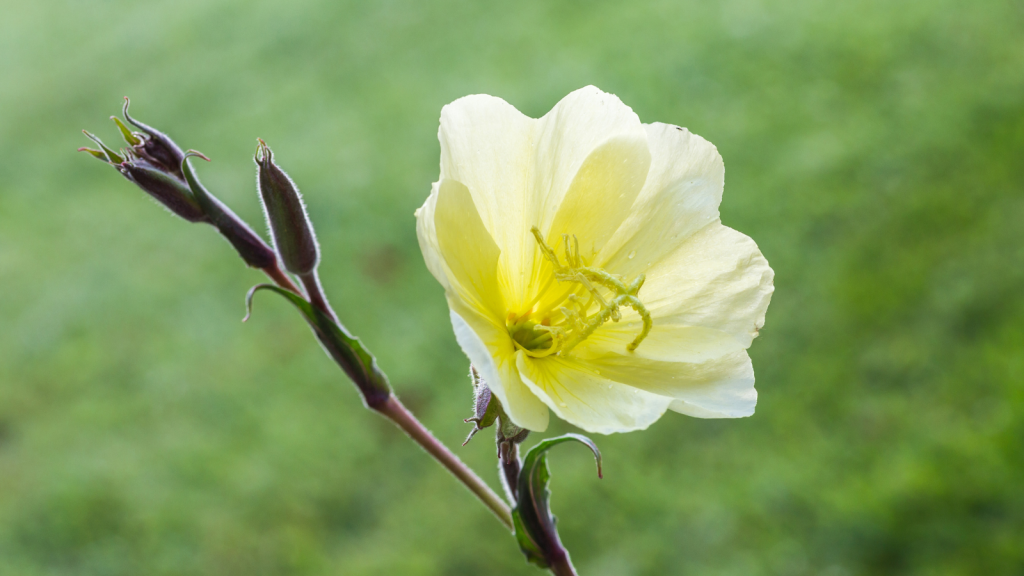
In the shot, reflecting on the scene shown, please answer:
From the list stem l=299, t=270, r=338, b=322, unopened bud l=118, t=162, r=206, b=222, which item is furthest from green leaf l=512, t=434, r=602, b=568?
unopened bud l=118, t=162, r=206, b=222

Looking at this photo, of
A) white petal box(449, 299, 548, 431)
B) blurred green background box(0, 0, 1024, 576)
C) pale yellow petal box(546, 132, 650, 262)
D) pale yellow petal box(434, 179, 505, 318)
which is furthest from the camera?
blurred green background box(0, 0, 1024, 576)

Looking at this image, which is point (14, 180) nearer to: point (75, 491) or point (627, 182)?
point (75, 491)

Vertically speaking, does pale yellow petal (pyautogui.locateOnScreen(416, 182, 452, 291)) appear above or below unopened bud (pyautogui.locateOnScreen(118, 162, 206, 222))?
below

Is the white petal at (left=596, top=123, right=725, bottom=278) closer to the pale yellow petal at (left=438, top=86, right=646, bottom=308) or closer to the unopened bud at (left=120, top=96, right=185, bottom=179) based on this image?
the pale yellow petal at (left=438, top=86, right=646, bottom=308)

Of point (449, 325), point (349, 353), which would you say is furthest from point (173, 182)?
point (449, 325)

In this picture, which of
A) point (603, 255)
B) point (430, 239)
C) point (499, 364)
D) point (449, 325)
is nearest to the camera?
point (430, 239)

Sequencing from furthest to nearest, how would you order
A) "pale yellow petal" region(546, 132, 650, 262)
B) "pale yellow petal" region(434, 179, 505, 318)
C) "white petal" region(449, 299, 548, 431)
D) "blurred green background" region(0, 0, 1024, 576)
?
"blurred green background" region(0, 0, 1024, 576), "pale yellow petal" region(546, 132, 650, 262), "pale yellow petal" region(434, 179, 505, 318), "white petal" region(449, 299, 548, 431)

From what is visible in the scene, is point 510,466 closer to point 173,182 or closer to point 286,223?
point 286,223
